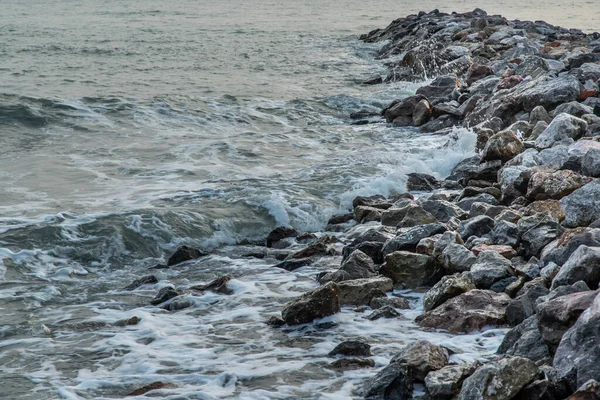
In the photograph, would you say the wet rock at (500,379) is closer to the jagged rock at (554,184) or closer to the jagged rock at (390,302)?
the jagged rock at (390,302)

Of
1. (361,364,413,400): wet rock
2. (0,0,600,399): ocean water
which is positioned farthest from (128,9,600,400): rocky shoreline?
(0,0,600,399): ocean water

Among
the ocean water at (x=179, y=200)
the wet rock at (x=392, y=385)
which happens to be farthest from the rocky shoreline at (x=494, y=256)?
the ocean water at (x=179, y=200)

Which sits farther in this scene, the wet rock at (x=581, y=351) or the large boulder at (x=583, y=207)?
the large boulder at (x=583, y=207)

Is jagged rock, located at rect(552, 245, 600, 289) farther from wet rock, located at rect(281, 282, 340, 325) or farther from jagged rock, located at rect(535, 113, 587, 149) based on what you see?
jagged rock, located at rect(535, 113, 587, 149)

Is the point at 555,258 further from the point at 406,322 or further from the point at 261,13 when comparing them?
the point at 261,13

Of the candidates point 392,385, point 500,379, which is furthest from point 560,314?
point 392,385

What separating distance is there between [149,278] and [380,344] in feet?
8.89

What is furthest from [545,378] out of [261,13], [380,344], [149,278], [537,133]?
[261,13]

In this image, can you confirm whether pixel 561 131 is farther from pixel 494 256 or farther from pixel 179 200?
pixel 179 200

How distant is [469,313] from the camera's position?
4992 mm

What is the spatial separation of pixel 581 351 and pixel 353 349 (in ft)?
5.16

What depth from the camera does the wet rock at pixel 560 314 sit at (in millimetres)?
3943

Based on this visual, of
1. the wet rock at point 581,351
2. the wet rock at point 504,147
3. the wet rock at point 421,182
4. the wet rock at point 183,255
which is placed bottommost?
the wet rock at point 183,255

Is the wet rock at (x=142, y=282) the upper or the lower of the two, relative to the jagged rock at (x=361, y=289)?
lower
